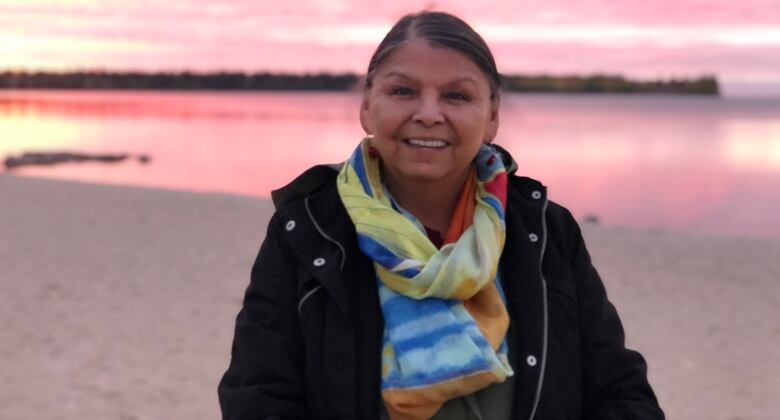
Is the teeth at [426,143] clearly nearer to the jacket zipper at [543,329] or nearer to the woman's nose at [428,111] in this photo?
the woman's nose at [428,111]

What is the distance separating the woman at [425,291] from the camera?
1.91 metres

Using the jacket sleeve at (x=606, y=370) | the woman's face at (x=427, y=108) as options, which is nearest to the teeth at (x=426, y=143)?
the woman's face at (x=427, y=108)

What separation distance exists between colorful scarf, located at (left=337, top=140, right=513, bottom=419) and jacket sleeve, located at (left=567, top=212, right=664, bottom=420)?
19 centimetres

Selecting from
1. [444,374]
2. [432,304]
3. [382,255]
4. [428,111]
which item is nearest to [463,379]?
[444,374]

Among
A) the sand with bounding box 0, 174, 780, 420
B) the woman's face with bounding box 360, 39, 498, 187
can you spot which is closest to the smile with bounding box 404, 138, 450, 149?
the woman's face with bounding box 360, 39, 498, 187

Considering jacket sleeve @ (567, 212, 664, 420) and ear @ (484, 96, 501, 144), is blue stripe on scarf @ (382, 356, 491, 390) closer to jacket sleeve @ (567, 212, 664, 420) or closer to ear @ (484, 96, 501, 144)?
jacket sleeve @ (567, 212, 664, 420)

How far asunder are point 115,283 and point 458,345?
277 inches

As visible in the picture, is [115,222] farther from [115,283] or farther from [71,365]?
[71,365]

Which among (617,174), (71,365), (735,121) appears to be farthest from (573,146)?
(71,365)

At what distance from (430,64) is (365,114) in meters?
0.21

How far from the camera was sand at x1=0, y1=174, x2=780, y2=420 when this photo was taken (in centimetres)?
564

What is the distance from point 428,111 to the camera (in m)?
Answer: 1.96

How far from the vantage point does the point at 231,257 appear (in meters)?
9.62

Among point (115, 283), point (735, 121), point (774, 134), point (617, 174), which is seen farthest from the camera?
point (735, 121)
